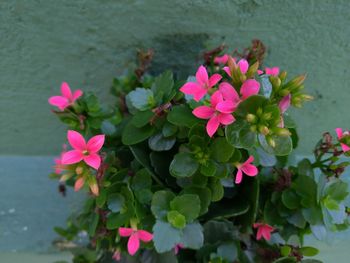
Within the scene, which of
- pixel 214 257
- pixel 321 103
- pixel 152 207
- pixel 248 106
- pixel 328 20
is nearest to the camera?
pixel 248 106

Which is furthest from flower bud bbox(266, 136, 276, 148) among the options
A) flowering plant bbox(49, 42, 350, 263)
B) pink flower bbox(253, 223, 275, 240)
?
pink flower bbox(253, 223, 275, 240)

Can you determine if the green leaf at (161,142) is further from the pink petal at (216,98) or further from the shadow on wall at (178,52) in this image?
the shadow on wall at (178,52)

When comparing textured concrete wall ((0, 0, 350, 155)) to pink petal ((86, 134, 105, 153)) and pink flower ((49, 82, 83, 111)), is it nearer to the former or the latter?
pink flower ((49, 82, 83, 111))

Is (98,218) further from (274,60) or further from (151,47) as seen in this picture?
(274,60)

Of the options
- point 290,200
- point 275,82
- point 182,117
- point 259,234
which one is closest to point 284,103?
point 275,82

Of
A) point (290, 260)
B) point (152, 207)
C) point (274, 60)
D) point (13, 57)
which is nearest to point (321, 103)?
point (274, 60)
